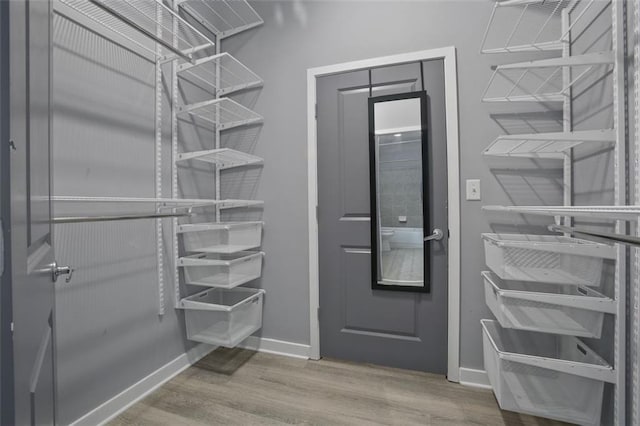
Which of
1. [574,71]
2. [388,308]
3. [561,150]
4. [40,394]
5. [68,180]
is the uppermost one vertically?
[574,71]

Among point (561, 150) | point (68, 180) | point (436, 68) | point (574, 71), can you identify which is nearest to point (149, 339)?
point (68, 180)

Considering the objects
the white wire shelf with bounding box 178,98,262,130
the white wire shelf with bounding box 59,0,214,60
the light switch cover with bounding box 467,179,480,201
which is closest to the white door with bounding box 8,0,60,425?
the white wire shelf with bounding box 59,0,214,60

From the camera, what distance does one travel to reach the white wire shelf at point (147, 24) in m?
1.23

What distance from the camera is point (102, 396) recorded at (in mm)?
1358

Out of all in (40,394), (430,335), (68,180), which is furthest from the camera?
(430,335)

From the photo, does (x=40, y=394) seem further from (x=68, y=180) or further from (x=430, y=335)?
(x=430, y=335)

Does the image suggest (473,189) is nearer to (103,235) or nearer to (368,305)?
(368,305)

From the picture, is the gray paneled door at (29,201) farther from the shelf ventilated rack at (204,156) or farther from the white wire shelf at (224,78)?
the white wire shelf at (224,78)

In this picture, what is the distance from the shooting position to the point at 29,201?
0.42m

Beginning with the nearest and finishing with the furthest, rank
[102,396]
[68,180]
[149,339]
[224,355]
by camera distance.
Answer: [68,180], [102,396], [149,339], [224,355]

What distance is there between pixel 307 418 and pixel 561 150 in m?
1.85

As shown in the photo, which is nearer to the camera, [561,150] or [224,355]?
[561,150]

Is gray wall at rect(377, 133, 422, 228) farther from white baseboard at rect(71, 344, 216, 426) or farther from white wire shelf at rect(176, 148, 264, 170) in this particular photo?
white baseboard at rect(71, 344, 216, 426)

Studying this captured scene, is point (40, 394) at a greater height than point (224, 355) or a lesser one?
greater
